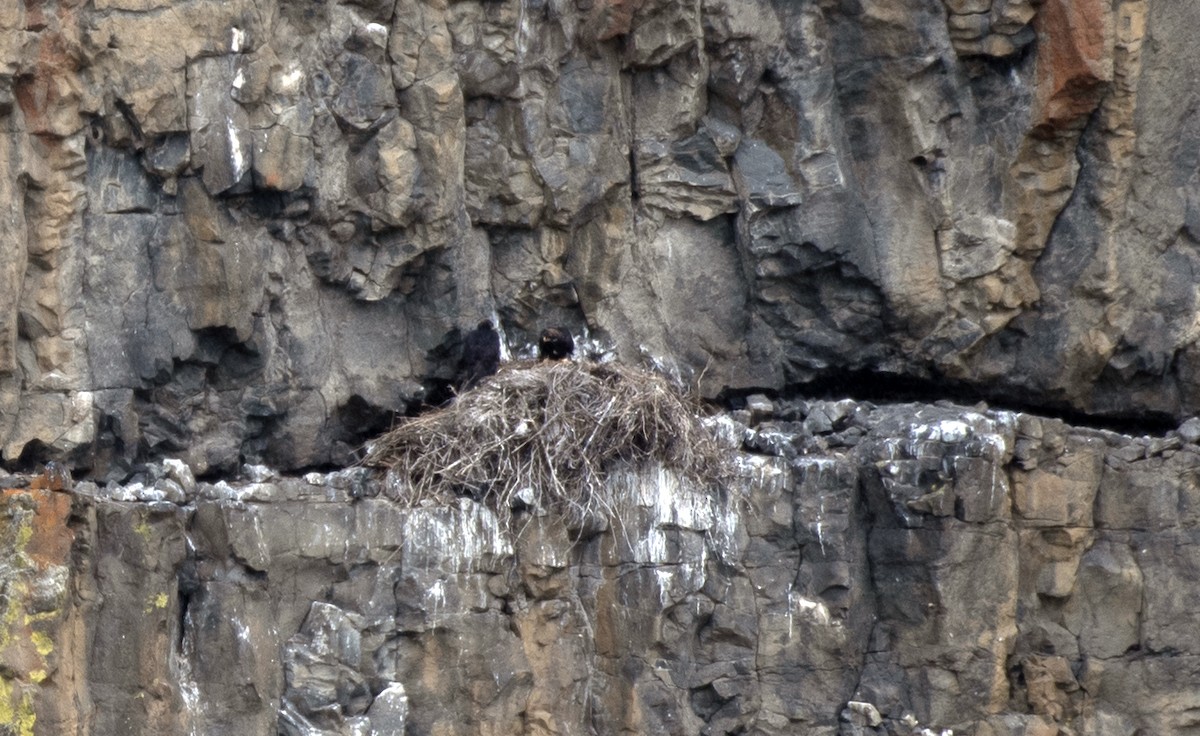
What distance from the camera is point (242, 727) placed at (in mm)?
8133

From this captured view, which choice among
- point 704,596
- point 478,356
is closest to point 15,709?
point 478,356

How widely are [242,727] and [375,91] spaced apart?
337 centimetres

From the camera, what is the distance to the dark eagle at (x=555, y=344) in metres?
9.99

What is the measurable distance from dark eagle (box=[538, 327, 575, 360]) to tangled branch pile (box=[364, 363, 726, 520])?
449mm

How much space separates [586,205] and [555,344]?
805mm

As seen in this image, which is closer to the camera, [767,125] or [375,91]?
[375,91]

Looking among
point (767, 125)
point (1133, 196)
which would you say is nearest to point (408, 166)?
point (767, 125)

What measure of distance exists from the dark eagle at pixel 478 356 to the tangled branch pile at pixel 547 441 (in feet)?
1.17

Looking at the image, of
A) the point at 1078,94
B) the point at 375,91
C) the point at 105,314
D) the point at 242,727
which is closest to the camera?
the point at 242,727

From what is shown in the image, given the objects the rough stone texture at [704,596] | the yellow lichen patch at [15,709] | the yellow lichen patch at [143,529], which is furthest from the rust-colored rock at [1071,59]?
the yellow lichen patch at [15,709]

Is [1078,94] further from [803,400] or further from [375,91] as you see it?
[375,91]

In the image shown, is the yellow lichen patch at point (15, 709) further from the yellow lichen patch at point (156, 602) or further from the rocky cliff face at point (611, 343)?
the yellow lichen patch at point (156, 602)

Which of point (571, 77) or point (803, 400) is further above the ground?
point (571, 77)

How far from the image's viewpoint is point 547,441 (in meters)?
9.13
